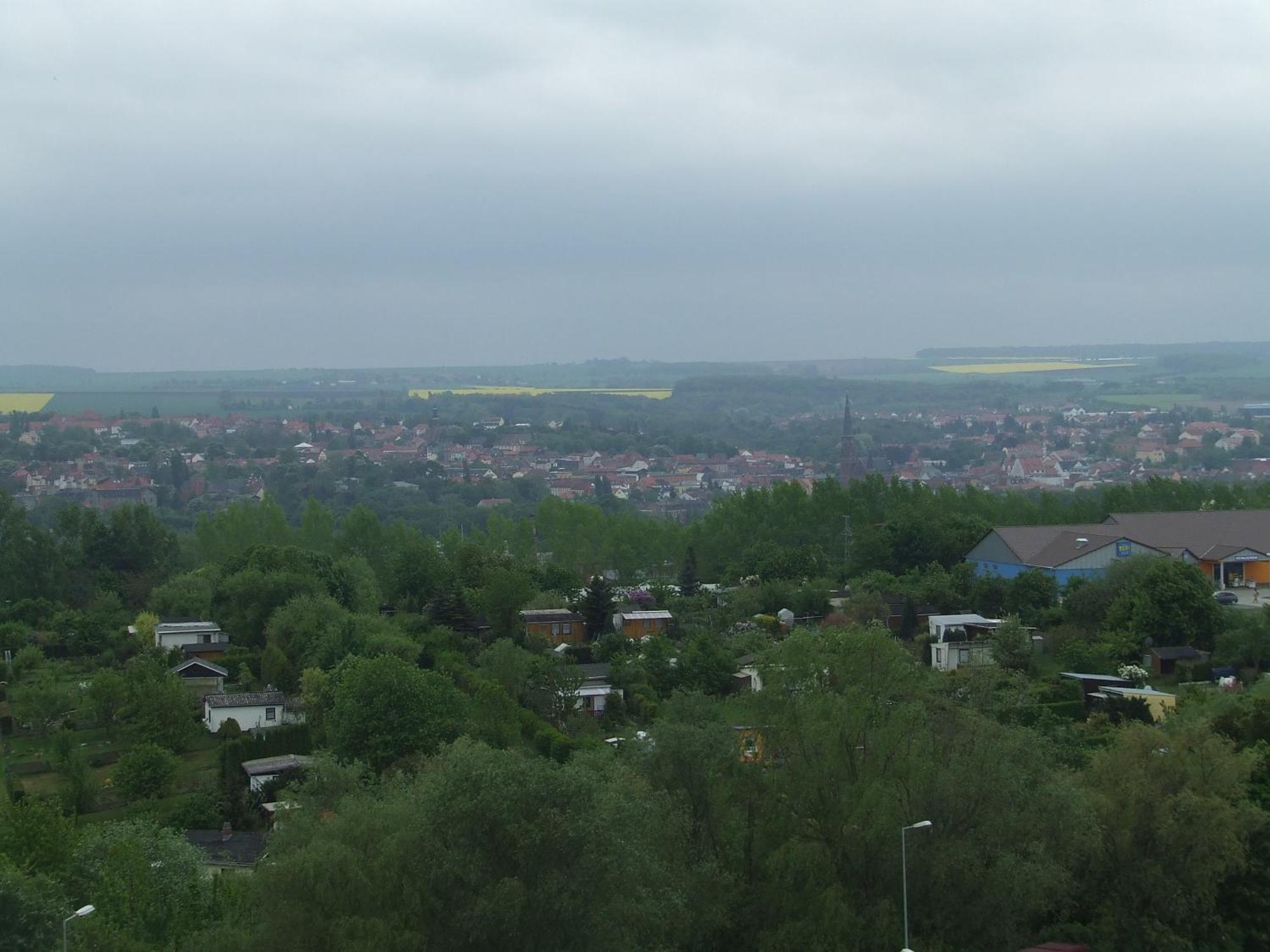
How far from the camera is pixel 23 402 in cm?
16212

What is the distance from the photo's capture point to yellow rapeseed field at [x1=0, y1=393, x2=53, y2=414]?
150 meters

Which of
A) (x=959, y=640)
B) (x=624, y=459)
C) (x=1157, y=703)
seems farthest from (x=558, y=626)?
(x=624, y=459)

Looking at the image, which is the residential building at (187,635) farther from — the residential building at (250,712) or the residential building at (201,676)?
the residential building at (250,712)

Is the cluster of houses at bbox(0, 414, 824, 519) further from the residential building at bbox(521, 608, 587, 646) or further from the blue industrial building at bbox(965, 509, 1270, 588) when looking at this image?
the residential building at bbox(521, 608, 587, 646)

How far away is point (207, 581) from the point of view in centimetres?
3344

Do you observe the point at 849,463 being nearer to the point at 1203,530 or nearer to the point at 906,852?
the point at 1203,530

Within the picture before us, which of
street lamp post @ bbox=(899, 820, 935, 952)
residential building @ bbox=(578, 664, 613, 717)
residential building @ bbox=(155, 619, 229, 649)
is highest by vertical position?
street lamp post @ bbox=(899, 820, 935, 952)

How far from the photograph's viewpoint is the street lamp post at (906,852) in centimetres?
1162

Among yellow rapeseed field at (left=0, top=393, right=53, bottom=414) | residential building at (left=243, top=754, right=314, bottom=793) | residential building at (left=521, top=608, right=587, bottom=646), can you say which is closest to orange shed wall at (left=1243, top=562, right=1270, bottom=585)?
residential building at (left=521, top=608, right=587, bottom=646)

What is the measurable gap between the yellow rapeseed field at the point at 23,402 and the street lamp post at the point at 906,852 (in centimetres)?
14337

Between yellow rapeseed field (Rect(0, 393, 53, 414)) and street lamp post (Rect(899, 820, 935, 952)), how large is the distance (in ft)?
470

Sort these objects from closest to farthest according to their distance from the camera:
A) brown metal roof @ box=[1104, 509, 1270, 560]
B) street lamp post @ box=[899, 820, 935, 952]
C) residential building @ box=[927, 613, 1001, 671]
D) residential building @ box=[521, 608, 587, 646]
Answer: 1. street lamp post @ box=[899, 820, 935, 952]
2. residential building @ box=[927, 613, 1001, 671]
3. residential building @ box=[521, 608, 587, 646]
4. brown metal roof @ box=[1104, 509, 1270, 560]

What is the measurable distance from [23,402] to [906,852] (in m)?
167

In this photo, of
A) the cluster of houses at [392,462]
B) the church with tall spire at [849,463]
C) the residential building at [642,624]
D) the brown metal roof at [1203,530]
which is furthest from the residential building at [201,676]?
the church with tall spire at [849,463]
